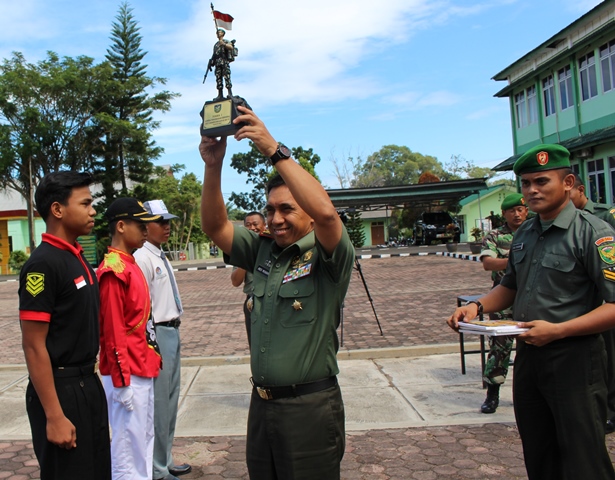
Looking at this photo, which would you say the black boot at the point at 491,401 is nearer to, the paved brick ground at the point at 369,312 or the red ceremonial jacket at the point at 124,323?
the paved brick ground at the point at 369,312

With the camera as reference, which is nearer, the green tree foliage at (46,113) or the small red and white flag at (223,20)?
the small red and white flag at (223,20)

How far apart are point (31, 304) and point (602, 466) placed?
260 centimetres

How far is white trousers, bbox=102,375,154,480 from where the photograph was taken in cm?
326

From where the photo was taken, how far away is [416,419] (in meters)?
4.87

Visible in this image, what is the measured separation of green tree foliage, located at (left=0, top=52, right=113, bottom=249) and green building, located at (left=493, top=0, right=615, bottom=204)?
2288cm

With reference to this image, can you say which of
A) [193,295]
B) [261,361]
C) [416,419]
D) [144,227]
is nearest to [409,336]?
[416,419]

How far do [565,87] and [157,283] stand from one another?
2483 centimetres

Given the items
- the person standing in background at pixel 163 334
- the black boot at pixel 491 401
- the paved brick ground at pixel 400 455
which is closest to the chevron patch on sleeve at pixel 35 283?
the person standing in background at pixel 163 334

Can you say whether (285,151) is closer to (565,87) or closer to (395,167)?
(565,87)

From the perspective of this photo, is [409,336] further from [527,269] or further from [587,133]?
[587,133]

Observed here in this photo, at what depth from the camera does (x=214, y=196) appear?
8.15ft

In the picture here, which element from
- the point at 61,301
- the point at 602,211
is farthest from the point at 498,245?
the point at 61,301

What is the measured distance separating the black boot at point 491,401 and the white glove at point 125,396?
3.09 meters

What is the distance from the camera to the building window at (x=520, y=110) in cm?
2855
